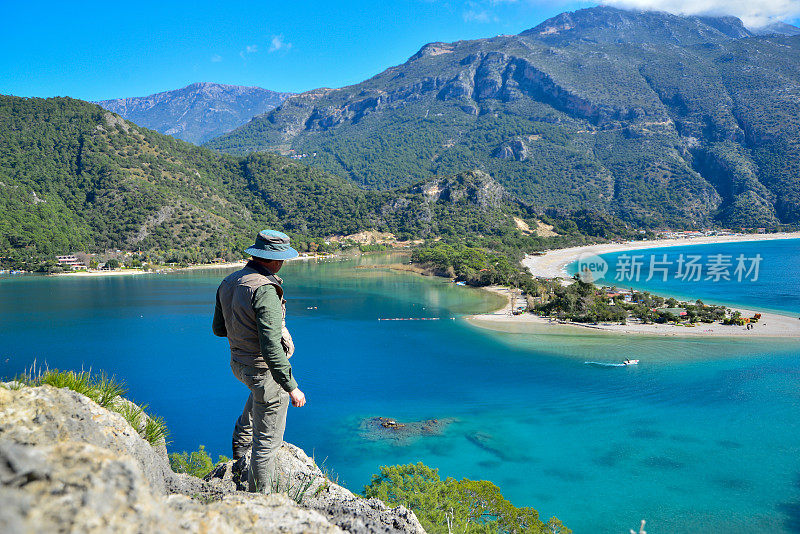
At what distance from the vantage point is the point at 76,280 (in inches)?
2078

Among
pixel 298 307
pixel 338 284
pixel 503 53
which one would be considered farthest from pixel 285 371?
pixel 503 53

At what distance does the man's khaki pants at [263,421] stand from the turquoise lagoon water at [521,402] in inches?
390

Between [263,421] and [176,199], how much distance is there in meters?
84.6

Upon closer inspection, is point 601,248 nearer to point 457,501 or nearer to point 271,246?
point 457,501

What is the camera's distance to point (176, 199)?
77.8 m

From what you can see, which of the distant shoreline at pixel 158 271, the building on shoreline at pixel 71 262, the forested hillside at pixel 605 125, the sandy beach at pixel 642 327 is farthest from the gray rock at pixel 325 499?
the forested hillside at pixel 605 125

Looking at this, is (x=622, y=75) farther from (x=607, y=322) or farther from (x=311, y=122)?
(x=607, y=322)

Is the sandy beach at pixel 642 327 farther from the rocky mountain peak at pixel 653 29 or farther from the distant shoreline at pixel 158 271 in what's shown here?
the rocky mountain peak at pixel 653 29

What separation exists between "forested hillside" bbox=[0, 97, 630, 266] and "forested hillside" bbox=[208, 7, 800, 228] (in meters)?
33.5

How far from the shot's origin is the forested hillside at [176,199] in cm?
7025

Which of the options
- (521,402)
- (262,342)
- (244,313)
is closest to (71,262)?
(521,402)

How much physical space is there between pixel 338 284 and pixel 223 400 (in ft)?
105

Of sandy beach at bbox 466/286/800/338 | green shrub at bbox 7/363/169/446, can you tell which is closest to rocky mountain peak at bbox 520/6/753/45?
sandy beach at bbox 466/286/800/338

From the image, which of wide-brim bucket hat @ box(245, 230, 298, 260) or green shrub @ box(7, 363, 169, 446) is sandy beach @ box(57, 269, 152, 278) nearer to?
green shrub @ box(7, 363, 169, 446)
